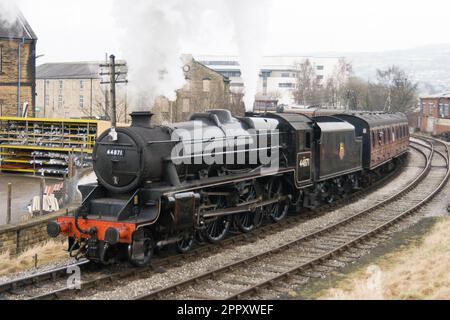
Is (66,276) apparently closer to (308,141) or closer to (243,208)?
(243,208)

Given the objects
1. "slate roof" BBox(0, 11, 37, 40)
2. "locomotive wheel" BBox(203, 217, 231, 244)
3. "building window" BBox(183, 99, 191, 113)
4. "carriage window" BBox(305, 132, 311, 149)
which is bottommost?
"locomotive wheel" BBox(203, 217, 231, 244)

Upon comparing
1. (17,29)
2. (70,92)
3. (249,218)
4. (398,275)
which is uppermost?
(17,29)

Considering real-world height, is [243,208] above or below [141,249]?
above

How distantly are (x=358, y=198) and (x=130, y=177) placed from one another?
37.0 feet

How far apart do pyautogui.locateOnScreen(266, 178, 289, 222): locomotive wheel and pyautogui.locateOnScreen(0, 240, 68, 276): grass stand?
5413mm

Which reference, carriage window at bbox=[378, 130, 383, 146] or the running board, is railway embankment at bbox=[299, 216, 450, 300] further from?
carriage window at bbox=[378, 130, 383, 146]

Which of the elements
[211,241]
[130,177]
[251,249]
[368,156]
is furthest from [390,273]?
[368,156]

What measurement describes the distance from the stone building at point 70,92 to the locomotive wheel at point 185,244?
3731 cm

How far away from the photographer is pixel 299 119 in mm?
15945

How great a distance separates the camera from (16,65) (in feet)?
105

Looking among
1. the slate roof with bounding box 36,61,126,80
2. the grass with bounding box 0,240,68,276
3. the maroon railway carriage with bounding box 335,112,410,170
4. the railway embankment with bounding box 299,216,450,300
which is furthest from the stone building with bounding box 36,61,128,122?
the railway embankment with bounding box 299,216,450,300

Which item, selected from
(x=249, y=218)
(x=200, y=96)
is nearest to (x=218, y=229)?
(x=249, y=218)

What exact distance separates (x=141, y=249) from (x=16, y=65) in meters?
25.9

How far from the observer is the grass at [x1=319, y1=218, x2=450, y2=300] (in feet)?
26.2
